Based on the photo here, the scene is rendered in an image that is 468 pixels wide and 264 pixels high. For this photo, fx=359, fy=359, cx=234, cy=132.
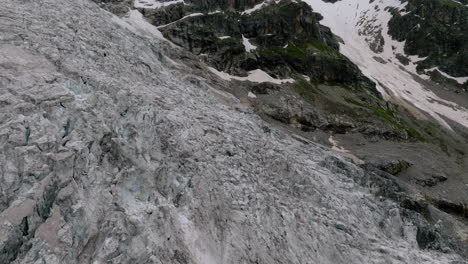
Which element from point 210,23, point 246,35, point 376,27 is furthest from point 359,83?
point 376,27

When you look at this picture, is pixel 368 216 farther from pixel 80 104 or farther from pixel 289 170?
pixel 80 104

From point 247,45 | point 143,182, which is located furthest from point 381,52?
point 143,182

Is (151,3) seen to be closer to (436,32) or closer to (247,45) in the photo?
(247,45)

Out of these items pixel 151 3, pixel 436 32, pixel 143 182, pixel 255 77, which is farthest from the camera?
pixel 436 32

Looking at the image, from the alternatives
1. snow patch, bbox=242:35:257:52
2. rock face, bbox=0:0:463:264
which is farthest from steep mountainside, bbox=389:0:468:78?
rock face, bbox=0:0:463:264

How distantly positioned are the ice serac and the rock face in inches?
2737

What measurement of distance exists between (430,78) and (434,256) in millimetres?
105664

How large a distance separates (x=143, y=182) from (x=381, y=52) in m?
134

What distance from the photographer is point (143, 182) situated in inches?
721

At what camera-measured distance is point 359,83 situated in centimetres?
8731

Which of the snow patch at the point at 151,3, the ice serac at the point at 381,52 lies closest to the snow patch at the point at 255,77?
the snow patch at the point at 151,3

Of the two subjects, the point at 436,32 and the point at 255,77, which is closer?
the point at 255,77

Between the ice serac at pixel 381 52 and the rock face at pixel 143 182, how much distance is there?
2737 inches

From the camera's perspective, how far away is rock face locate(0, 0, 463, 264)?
14.8 m
